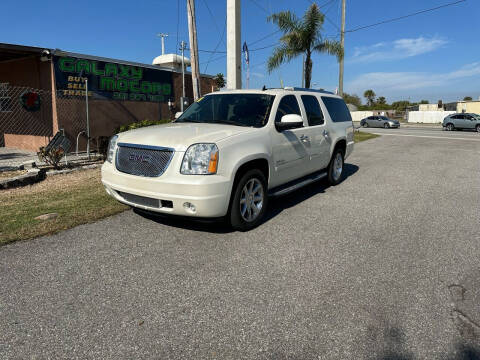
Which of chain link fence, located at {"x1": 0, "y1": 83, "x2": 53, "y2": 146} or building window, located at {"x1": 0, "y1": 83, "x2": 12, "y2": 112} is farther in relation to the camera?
building window, located at {"x1": 0, "y1": 83, "x2": 12, "y2": 112}

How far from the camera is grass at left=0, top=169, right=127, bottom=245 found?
4562 millimetres

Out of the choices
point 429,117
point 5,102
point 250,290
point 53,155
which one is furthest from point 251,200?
point 429,117

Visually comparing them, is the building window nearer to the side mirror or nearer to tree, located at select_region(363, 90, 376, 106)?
the side mirror

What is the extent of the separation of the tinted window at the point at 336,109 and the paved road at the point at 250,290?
8.51ft

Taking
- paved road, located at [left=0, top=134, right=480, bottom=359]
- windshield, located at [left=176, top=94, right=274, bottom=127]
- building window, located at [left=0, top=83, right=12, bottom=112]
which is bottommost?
Result: paved road, located at [left=0, top=134, right=480, bottom=359]

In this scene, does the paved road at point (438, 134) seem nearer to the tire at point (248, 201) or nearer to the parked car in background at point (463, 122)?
the parked car in background at point (463, 122)

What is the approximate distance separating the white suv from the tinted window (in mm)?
909

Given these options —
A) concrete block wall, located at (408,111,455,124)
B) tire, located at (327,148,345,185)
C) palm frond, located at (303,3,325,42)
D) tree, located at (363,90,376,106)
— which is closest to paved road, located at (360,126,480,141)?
palm frond, located at (303,3,325,42)

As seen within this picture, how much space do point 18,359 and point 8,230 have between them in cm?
275

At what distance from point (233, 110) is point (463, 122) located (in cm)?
3278

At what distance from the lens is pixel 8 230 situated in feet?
14.7

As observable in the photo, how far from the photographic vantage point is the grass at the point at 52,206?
456 cm

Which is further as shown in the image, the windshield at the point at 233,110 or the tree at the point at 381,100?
the tree at the point at 381,100

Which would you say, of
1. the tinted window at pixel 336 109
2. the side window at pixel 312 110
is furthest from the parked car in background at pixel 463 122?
the side window at pixel 312 110
